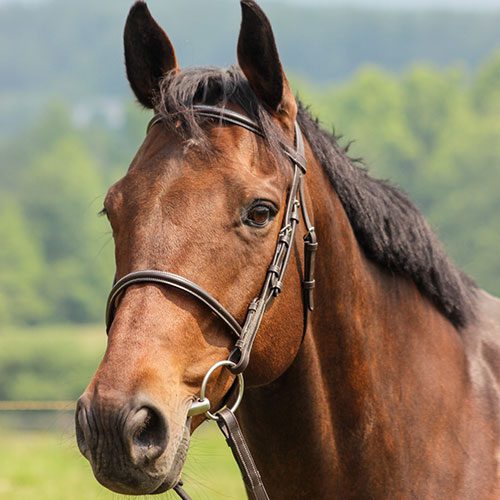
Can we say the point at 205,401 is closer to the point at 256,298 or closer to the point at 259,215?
the point at 256,298

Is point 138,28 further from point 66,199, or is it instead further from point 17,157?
point 17,157

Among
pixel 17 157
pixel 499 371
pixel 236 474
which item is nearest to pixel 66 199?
pixel 17 157

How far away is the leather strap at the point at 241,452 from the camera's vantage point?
3.64 meters

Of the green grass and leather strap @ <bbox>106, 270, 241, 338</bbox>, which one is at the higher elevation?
leather strap @ <bbox>106, 270, 241, 338</bbox>

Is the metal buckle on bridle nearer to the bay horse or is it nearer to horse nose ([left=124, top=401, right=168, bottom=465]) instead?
the bay horse

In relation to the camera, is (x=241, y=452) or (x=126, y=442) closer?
(x=126, y=442)

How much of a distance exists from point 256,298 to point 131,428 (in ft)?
2.46

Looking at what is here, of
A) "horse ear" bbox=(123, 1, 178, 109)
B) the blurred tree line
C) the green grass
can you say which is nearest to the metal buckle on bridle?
"horse ear" bbox=(123, 1, 178, 109)

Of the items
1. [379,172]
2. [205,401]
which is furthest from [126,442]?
[379,172]

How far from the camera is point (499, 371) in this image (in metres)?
4.62

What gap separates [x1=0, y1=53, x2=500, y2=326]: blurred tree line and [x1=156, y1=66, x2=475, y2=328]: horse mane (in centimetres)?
5612

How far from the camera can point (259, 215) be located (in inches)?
142

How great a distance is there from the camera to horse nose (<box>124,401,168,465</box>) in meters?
3.09

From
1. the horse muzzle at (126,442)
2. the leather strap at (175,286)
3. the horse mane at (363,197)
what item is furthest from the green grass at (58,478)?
the horse muzzle at (126,442)
